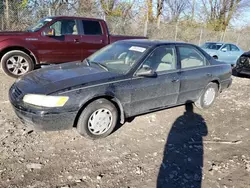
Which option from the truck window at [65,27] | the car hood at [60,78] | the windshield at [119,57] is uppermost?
the truck window at [65,27]

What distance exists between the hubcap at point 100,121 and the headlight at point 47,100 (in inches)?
20.7

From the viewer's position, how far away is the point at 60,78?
3496mm

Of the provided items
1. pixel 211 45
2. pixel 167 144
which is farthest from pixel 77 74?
pixel 211 45

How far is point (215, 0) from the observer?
25.8 m

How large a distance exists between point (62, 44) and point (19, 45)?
1170 millimetres

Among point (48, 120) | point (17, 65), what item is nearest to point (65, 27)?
point (17, 65)

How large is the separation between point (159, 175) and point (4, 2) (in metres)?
11.5

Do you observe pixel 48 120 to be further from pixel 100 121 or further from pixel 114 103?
pixel 114 103

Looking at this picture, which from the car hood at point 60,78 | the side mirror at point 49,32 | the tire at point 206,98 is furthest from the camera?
the side mirror at point 49,32

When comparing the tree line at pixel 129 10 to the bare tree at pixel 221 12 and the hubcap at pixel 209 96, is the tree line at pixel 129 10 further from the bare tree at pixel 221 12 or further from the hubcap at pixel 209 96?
the hubcap at pixel 209 96

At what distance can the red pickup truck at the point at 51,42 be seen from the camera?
242 inches

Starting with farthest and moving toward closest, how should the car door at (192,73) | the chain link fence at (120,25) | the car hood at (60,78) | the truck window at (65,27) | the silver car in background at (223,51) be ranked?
the silver car in background at (223,51)
the chain link fence at (120,25)
the truck window at (65,27)
the car door at (192,73)
the car hood at (60,78)

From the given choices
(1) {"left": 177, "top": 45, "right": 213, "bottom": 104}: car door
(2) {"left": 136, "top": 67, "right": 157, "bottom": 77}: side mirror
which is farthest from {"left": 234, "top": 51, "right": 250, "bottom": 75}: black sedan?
(2) {"left": 136, "top": 67, "right": 157, "bottom": 77}: side mirror

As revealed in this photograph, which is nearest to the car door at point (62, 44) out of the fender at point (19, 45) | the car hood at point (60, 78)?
the fender at point (19, 45)
